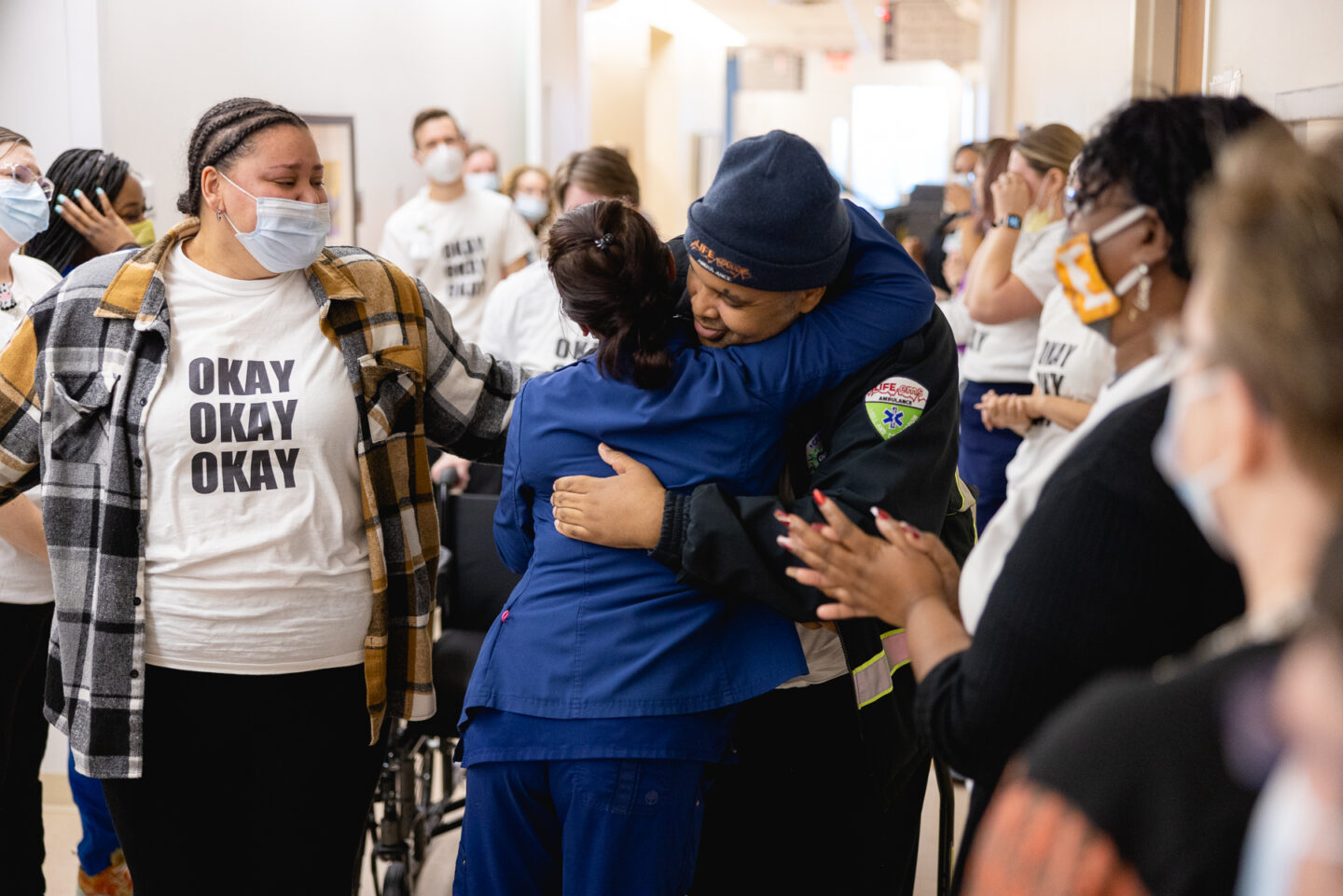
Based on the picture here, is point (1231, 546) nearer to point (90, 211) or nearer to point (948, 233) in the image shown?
point (90, 211)

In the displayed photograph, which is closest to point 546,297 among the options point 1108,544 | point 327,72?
point 1108,544

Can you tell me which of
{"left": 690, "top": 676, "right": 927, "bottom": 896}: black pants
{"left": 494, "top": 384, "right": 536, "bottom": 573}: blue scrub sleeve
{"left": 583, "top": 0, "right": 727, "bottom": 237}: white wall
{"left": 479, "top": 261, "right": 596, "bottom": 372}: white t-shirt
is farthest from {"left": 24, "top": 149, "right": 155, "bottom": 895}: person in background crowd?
{"left": 583, "top": 0, "right": 727, "bottom": 237}: white wall

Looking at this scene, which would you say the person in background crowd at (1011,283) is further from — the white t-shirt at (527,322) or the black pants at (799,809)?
the black pants at (799,809)

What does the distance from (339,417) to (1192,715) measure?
144cm

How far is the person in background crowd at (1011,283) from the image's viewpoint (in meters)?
3.38

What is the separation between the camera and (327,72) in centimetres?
571

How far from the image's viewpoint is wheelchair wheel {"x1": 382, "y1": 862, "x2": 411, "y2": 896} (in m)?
2.63

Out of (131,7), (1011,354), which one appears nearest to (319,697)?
(1011,354)

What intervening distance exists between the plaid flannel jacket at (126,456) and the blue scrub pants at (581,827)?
1.34 feet

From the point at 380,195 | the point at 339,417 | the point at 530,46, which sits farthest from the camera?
the point at 530,46

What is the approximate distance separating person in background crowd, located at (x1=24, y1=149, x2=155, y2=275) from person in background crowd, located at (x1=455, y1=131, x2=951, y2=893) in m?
1.65

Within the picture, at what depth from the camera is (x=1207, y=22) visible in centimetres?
295

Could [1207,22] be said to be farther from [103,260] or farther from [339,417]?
[103,260]

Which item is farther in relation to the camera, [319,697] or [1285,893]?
[319,697]
